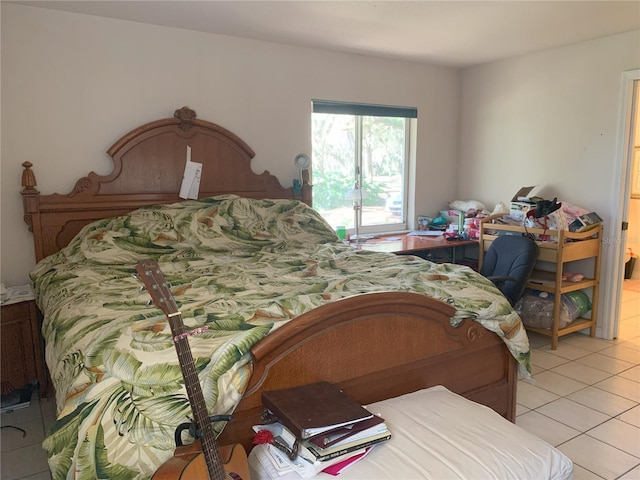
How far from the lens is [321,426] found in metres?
1.29

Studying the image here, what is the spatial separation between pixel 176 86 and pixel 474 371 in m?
2.60

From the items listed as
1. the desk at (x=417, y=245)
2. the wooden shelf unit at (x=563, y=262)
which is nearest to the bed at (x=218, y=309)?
the desk at (x=417, y=245)

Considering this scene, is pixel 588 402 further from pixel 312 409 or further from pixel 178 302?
pixel 178 302

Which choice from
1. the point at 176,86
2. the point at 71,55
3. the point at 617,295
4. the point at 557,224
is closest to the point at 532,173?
the point at 557,224

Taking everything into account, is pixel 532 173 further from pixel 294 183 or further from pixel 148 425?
pixel 148 425

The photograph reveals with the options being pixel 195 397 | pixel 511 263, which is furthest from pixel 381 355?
pixel 511 263

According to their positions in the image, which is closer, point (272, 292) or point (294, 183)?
point (272, 292)

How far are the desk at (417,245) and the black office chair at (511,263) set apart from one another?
0.43 meters

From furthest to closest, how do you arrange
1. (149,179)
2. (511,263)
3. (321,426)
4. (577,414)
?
(511,263), (149,179), (577,414), (321,426)

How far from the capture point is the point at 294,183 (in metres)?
3.71

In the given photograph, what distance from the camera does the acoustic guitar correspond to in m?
1.16

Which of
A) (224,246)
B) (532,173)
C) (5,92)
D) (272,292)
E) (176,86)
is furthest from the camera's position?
(532,173)

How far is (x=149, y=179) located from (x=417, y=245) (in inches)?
82.2

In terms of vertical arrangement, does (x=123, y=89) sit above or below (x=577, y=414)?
above
